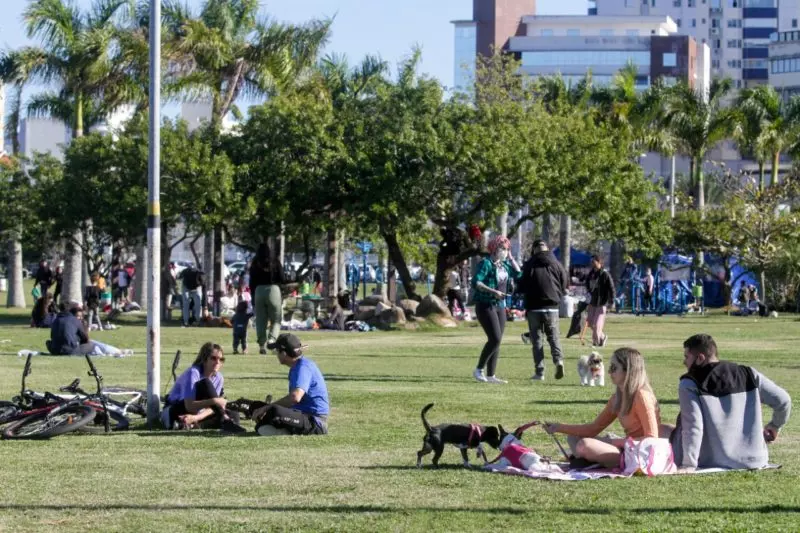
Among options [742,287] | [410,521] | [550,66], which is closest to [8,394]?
[410,521]

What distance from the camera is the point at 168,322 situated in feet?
135

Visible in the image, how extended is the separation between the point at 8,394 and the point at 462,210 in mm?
26486

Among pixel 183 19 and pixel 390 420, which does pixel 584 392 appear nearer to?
pixel 390 420

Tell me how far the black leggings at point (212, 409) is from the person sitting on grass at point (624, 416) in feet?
13.4

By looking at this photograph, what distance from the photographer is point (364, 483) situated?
10.2 metres

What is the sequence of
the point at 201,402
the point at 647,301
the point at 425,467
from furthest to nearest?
the point at 647,301
the point at 201,402
the point at 425,467

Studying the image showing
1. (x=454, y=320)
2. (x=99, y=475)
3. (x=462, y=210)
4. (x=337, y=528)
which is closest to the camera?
(x=337, y=528)

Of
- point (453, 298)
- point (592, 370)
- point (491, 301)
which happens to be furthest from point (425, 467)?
point (453, 298)

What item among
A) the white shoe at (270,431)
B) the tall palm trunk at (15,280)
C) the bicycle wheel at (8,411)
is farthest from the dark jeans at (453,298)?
the white shoe at (270,431)

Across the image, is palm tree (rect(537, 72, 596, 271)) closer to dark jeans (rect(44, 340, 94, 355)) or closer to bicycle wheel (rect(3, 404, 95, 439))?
dark jeans (rect(44, 340, 94, 355))

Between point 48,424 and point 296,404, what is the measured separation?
2164 millimetres

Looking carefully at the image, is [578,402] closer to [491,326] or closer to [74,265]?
[491,326]

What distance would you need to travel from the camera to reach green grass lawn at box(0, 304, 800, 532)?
8.66m

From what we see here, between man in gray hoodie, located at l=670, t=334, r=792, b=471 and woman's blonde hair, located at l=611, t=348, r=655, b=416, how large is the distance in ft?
1.23
